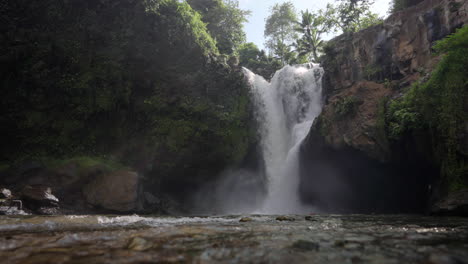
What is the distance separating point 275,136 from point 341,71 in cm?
585

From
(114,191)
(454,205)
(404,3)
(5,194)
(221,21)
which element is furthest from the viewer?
(221,21)

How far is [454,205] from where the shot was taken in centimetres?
777

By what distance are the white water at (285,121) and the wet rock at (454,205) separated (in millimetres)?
7643

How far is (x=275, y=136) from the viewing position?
62.1 ft

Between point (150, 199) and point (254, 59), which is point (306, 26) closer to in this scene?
point (254, 59)

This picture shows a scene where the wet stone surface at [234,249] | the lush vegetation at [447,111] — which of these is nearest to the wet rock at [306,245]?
the wet stone surface at [234,249]

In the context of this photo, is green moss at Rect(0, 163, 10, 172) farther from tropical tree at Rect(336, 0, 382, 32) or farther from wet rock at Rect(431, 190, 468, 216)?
tropical tree at Rect(336, 0, 382, 32)

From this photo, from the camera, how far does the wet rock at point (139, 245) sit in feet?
9.59

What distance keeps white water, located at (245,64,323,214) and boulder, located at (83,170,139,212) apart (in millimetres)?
7222

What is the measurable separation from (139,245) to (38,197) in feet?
31.8

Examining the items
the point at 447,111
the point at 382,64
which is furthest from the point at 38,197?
the point at 382,64

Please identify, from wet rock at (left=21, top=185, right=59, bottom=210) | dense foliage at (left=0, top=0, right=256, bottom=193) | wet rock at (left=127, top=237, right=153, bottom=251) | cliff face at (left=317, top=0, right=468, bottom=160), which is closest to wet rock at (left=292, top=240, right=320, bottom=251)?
wet rock at (left=127, top=237, right=153, bottom=251)

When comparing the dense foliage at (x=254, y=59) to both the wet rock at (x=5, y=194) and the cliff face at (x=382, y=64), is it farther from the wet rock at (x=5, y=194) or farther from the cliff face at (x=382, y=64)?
the wet rock at (x=5, y=194)

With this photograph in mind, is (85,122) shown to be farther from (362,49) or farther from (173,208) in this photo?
(362,49)
